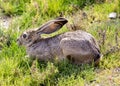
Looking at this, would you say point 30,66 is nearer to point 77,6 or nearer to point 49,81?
point 49,81

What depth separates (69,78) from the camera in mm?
5703

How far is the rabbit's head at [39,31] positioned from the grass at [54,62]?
13 cm

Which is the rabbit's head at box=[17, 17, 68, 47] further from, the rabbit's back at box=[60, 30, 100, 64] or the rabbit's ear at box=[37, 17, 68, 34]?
the rabbit's back at box=[60, 30, 100, 64]

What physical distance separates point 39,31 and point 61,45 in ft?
1.93

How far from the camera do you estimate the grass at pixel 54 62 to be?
18.6 feet

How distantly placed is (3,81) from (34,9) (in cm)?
262

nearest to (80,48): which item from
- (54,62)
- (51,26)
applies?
(54,62)

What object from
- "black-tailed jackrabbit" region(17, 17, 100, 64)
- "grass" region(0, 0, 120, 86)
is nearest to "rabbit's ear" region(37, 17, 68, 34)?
"black-tailed jackrabbit" region(17, 17, 100, 64)

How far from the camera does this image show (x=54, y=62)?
240 inches

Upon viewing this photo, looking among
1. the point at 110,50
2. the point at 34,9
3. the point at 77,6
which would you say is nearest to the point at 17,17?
the point at 34,9

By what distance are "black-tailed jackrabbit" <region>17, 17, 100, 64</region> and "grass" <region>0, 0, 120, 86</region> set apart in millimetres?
113

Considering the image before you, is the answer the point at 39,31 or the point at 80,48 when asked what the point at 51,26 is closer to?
the point at 39,31

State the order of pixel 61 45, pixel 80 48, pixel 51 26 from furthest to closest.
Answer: pixel 51 26, pixel 61 45, pixel 80 48

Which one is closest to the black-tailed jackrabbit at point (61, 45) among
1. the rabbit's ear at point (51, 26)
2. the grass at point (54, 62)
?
the rabbit's ear at point (51, 26)
